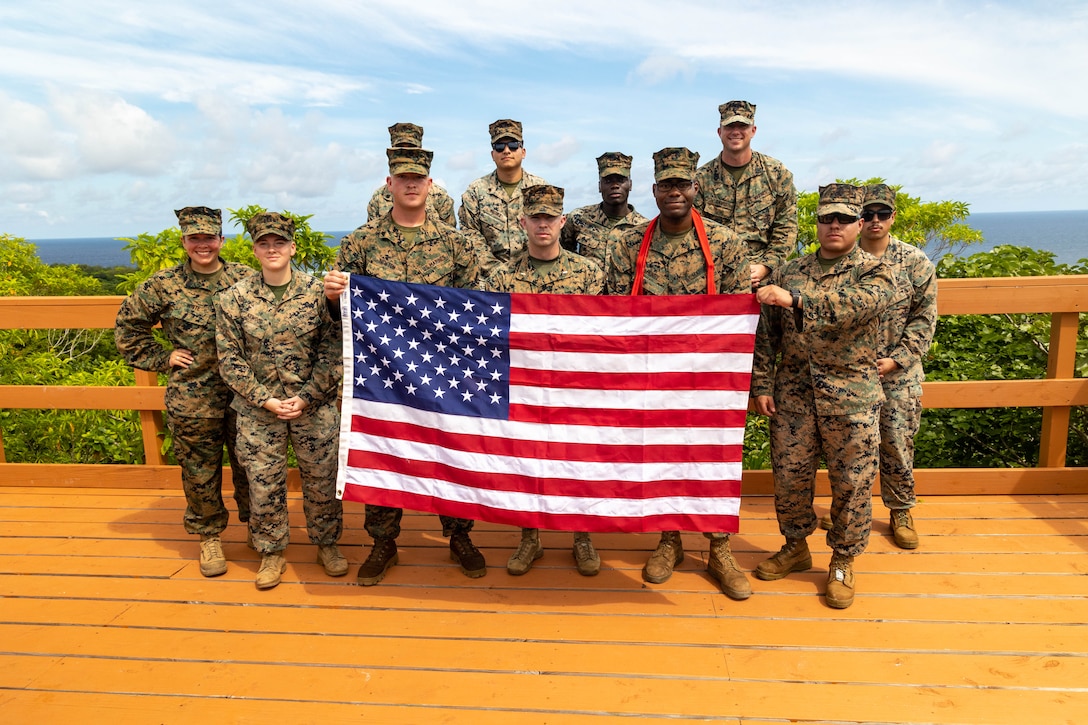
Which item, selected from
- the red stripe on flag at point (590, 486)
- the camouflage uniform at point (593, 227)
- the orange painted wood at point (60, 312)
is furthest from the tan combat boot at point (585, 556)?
the orange painted wood at point (60, 312)

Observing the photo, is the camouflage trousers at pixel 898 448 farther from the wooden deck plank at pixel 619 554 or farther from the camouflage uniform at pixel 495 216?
the camouflage uniform at pixel 495 216

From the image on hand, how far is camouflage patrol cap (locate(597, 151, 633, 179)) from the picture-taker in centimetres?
510

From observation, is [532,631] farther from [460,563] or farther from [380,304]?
[380,304]

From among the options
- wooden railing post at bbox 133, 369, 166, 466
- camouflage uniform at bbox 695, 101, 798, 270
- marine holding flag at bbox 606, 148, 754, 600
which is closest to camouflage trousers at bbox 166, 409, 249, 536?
wooden railing post at bbox 133, 369, 166, 466

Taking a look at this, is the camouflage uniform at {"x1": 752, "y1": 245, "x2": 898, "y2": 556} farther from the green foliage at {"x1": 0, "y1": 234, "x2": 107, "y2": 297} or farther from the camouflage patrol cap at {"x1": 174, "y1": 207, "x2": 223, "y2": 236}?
the green foliage at {"x1": 0, "y1": 234, "x2": 107, "y2": 297}

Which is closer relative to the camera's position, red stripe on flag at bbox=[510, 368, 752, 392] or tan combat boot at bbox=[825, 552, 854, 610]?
tan combat boot at bbox=[825, 552, 854, 610]

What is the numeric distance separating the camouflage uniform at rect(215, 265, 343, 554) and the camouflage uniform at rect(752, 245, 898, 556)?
2523 millimetres

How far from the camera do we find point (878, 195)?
447 centimetres

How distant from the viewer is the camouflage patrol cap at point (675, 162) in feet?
13.2

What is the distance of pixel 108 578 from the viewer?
4.53 m

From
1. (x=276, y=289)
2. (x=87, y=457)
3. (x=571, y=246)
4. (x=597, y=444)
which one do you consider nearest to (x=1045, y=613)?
(x=597, y=444)

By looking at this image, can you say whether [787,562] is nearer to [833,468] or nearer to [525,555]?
[833,468]

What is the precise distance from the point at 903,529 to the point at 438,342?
10.3ft

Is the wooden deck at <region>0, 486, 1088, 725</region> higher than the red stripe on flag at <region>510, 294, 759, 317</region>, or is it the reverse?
the red stripe on flag at <region>510, 294, 759, 317</region>
